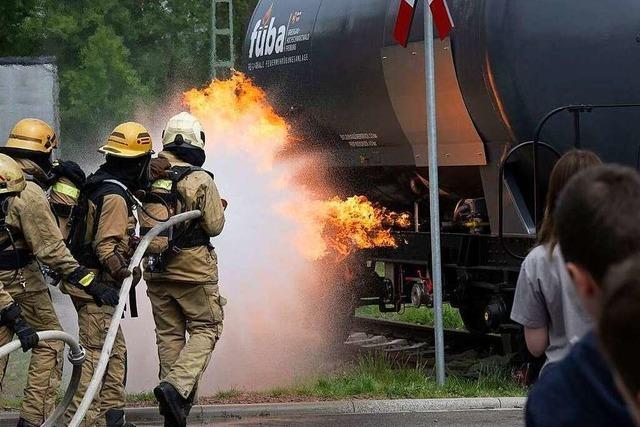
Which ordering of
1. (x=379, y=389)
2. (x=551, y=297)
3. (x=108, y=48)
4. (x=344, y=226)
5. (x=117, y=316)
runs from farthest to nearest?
(x=108, y=48)
(x=344, y=226)
(x=379, y=389)
(x=117, y=316)
(x=551, y=297)

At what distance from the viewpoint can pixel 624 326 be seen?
193 centimetres

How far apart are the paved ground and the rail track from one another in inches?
91.1

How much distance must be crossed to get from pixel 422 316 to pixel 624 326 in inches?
514

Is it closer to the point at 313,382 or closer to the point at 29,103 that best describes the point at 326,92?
the point at 313,382

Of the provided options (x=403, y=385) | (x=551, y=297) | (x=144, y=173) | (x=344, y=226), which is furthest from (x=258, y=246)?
(x=551, y=297)

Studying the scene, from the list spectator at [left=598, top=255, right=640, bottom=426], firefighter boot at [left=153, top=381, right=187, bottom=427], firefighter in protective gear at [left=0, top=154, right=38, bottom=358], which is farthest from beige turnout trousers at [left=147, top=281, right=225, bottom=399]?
A: spectator at [left=598, top=255, right=640, bottom=426]

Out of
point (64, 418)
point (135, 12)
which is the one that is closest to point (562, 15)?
point (64, 418)

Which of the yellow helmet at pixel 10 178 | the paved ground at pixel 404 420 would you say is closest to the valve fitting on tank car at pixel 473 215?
the paved ground at pixel 404 420

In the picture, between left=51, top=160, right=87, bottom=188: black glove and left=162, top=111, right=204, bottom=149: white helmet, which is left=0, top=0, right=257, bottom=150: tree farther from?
left=51, top=160, right=87, bottom=188: black glove

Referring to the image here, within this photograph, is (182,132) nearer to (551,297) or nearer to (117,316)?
(117,316)

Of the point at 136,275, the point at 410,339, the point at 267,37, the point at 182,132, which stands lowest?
the point at 410,339

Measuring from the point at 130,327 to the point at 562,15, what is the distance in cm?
476

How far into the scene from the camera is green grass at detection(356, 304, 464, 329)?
46.4 ft

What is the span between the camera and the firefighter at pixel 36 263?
7.17 metres
